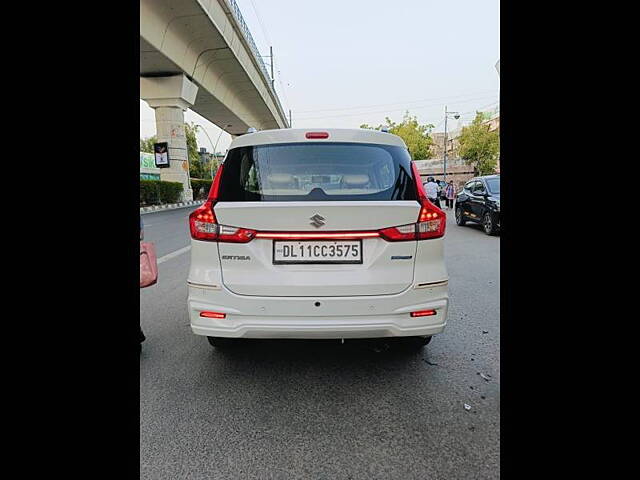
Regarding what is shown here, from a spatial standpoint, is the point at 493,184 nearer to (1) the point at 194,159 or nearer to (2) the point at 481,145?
(2) the point at 481,145

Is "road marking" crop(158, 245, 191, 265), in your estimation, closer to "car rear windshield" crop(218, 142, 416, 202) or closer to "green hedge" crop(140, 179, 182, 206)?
"car rear windshield" crop(218, 142, 416, 202)

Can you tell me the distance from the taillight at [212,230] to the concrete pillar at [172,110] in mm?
22325

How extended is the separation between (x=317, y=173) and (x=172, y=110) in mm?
23641

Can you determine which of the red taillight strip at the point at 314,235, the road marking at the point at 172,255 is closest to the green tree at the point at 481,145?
the road marking at the point at 172,255

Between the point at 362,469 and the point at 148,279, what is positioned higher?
the point at 148,279

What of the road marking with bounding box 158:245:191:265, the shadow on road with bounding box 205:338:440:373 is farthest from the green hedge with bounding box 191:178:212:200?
the shadow on road with bounding box 205:338:440:373

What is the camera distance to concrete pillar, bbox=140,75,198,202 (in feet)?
73.2

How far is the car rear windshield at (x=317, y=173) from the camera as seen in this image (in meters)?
2.51

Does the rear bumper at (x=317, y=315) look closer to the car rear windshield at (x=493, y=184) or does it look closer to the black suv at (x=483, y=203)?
the black suv at (x=483, y=203)

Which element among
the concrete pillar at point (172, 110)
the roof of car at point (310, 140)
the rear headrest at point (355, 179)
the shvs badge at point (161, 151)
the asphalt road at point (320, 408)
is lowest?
the asphalt road at point (320, 408)
